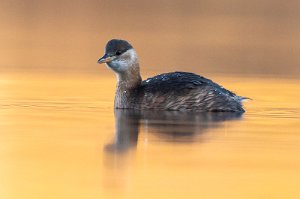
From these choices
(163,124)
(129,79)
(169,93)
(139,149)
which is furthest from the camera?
(129,79)

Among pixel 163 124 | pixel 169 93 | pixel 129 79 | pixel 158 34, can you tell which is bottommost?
pixel 163 124

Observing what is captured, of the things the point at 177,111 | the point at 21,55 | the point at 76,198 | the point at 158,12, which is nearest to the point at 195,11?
the point at 158,12

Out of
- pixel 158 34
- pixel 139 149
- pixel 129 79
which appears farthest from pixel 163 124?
pixel 158 34

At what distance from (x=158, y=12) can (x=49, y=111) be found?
1192 inches

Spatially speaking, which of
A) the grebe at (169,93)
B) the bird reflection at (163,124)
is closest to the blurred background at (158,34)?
the grebe at (169,93)

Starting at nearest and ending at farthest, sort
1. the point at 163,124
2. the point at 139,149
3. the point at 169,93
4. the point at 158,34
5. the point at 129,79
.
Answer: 1. the point at 139,149
2. the point at 163,124
3. the point at 169,93
4. the point at 129,79
5. the point at 158,34

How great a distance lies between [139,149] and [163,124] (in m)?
2.54

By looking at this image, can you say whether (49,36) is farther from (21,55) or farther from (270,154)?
(270,154)

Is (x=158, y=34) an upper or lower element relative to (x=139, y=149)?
upper

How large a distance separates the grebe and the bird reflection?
0.19 m

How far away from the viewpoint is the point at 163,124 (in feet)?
51.2

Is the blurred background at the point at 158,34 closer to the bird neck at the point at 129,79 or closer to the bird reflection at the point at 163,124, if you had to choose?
the bird neck at the point at 129,79

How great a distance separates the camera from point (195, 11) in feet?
156

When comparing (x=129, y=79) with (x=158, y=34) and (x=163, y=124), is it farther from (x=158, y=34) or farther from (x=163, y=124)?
(x=158, y=34)
